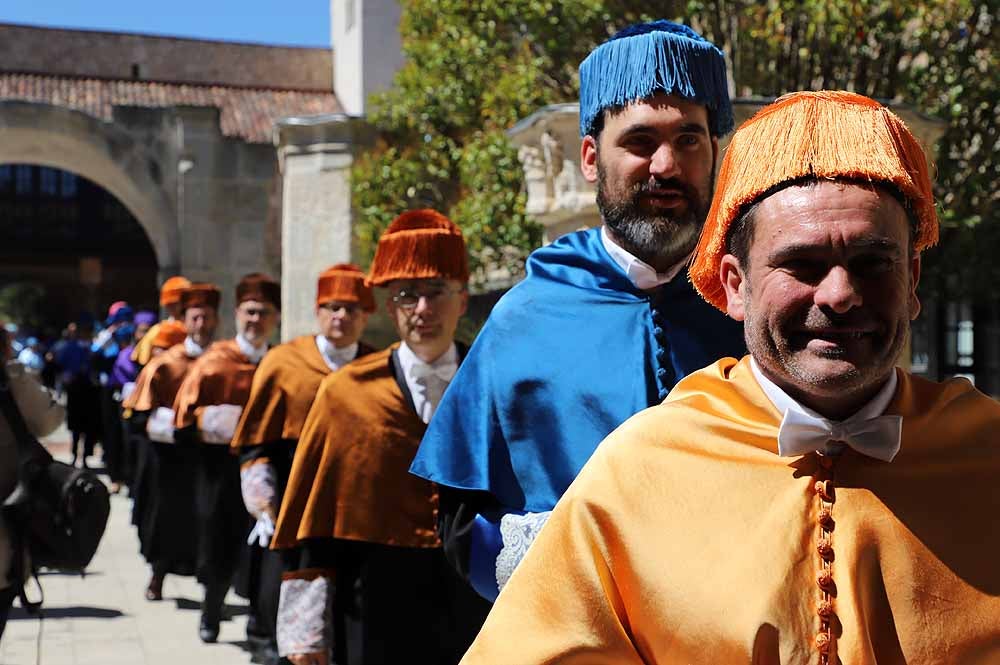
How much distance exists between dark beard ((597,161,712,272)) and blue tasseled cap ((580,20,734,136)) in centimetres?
16

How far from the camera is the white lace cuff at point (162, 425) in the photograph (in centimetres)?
921

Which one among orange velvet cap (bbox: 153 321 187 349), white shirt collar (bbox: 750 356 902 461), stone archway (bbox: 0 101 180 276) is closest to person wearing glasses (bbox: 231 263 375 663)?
orange velvet cap (bbox: 153 321 187 349)

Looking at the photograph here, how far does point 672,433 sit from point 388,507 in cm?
270

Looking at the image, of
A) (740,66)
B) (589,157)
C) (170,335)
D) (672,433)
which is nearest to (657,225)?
(589,157)

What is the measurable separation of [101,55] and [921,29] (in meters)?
24.3

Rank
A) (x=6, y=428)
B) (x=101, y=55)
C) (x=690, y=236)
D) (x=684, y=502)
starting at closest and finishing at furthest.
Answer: (x=684, y=502) < (x=690, y=236) < (x=6, y=428) < (x=101, y=55)

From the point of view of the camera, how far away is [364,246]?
37.1 feet

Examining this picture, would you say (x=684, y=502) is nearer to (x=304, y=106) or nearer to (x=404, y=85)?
(x=404, y=85)

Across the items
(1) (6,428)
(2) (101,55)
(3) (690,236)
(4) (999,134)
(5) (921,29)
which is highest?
(2) (101,55)

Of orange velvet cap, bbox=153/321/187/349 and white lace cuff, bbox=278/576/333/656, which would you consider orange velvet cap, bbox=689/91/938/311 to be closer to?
white lace cuff, bbox=278/576/333/656

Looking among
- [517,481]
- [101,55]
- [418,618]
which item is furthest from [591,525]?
[101,55]

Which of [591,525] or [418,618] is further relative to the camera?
[418,618]

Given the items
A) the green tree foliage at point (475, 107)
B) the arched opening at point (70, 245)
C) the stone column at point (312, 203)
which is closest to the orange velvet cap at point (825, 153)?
the green tree foliage at point (475, 107)

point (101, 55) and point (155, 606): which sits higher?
point (101, 55)
